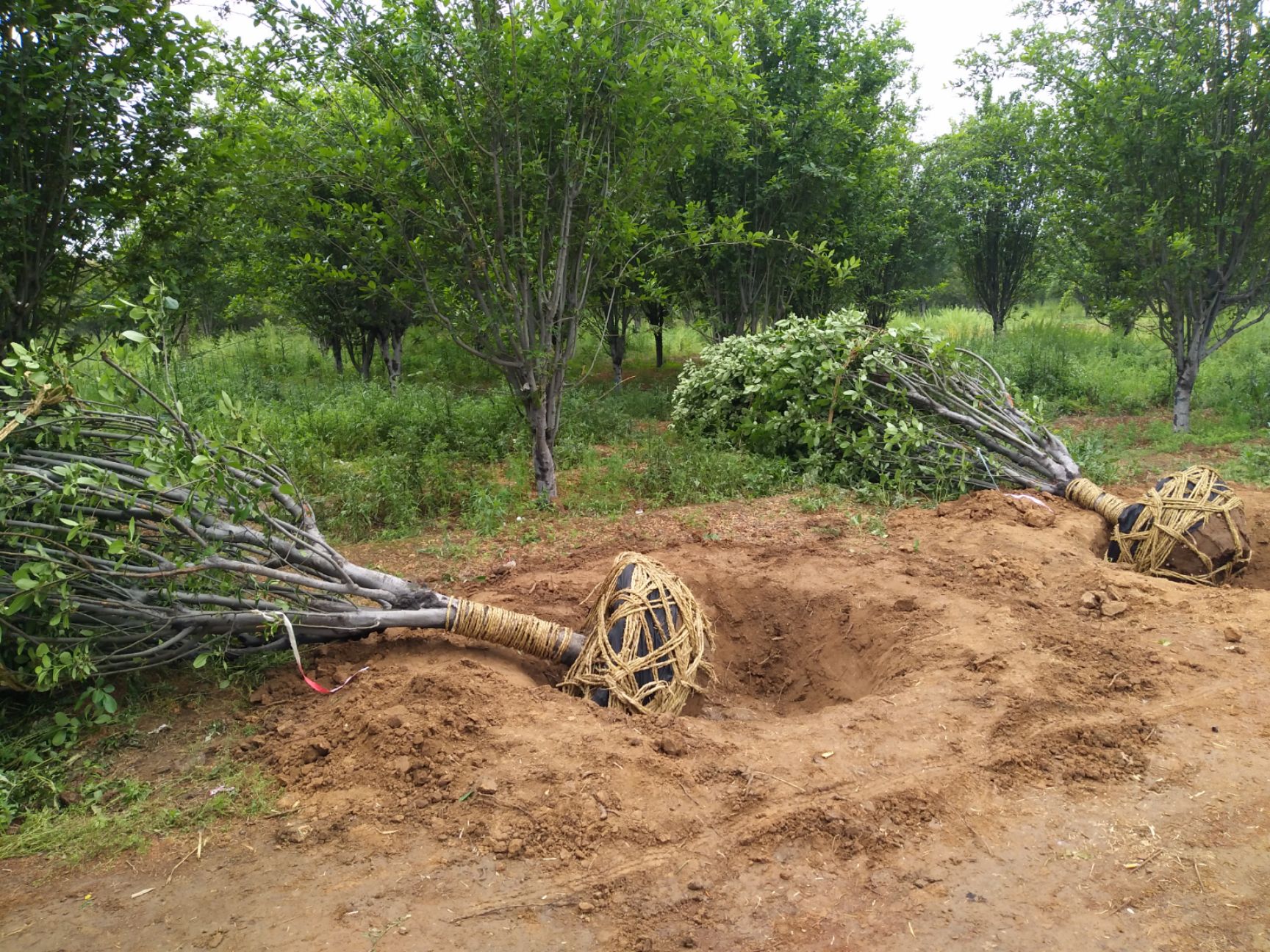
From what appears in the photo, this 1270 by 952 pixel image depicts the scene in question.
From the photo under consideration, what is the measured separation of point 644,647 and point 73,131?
4268 millimetres

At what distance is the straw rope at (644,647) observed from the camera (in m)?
3.71

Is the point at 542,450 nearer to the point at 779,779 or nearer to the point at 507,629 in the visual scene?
the point at 507,629

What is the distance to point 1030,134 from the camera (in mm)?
11766

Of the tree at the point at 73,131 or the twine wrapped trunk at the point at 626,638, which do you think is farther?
the tree at the point at 73,131

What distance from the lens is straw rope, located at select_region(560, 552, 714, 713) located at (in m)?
3.71

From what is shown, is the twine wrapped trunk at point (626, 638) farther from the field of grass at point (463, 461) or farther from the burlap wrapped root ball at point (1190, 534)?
the burlap wrapped root ball at point (1190, 534)

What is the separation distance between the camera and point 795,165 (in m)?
12.2

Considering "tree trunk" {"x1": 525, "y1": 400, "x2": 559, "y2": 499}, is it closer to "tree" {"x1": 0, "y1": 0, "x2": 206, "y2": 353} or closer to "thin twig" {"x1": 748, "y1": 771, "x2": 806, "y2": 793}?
"tree" {"x1": 0, "y1": 0, "x2": 206, "y2": 353}

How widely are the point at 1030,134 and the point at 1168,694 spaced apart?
417 inches

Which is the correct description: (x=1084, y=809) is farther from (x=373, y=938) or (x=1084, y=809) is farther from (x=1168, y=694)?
(x=373, y=938)

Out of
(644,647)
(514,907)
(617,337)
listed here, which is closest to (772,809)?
(514,907)

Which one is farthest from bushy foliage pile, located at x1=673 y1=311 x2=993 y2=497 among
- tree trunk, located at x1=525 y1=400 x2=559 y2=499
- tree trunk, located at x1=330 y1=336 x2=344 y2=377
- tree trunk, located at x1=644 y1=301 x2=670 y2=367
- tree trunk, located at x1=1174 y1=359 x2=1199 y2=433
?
tree trunk, located at x1=330 y1=336 x2=344 y2=377

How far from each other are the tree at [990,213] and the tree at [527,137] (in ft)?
42.0

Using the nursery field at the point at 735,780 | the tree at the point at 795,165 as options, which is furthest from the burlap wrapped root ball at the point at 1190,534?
the tree at the point at 795,165
